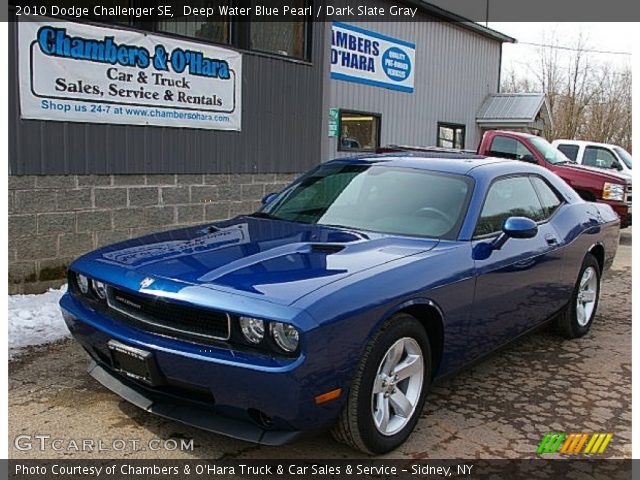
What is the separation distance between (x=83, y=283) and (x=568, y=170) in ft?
33.1

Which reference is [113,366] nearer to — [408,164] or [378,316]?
[378,316]

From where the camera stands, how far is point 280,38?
9.53 m

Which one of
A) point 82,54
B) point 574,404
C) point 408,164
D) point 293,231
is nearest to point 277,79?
point 82,54

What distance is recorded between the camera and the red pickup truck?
11.5 metres

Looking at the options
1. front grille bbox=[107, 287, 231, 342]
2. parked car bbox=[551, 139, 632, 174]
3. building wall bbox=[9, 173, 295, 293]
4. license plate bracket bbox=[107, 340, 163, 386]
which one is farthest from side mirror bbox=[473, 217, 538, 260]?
parked car bbox=[551, 139, 632, 174]

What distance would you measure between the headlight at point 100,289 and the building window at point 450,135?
13.7 metres

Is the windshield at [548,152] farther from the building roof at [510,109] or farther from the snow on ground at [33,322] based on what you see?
the snow on ground at [33,322]

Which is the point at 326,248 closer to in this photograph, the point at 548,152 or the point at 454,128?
the point at 548,152

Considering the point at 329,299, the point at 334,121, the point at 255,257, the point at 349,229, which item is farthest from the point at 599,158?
the point at 329,299

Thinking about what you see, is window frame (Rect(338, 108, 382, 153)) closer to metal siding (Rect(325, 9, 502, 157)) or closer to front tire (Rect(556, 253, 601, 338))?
metal siding (Rect(325, 9, 502, 157))

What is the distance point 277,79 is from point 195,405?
22.8 feet

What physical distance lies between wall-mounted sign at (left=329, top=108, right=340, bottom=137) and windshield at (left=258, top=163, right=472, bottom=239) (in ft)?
24.6

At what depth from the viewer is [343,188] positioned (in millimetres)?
4516

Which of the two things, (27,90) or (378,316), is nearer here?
(378,316)
